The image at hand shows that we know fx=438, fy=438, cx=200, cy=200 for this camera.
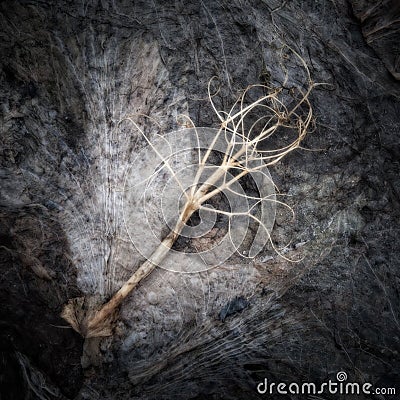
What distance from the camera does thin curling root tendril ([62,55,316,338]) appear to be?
192 centimetres

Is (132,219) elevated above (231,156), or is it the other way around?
(231,156)

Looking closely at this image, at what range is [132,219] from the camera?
6.78ft

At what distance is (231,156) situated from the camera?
2.05m

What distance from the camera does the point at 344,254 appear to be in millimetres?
2082

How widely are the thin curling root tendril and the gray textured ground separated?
0.20ft

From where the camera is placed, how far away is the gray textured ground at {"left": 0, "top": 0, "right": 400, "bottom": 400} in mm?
1923

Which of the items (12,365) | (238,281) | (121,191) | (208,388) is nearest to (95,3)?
(121,191)

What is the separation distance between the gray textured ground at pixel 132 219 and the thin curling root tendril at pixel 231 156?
0.06m

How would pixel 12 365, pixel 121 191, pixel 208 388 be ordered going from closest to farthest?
pixel 12 365
pixel 208 388
pixel 121 191

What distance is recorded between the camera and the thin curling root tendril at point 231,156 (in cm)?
192

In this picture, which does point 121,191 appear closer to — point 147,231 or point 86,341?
point 147,231

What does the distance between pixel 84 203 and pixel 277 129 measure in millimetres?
995

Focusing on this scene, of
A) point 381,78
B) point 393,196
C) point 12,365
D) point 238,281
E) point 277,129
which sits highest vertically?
point 381,78

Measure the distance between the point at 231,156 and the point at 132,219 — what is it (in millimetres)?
552
